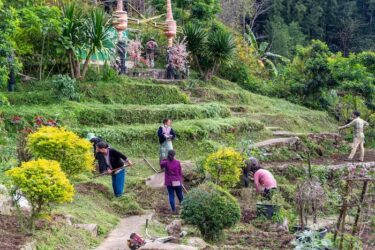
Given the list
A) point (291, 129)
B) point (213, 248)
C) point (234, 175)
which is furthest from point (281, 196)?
point (291, 129)

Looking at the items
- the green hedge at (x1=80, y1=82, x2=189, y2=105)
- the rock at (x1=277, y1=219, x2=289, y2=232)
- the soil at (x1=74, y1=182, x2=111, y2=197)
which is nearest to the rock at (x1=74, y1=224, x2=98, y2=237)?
the soil at (x1=74, y1=182, x2=111, y2=197)

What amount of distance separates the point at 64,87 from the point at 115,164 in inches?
225

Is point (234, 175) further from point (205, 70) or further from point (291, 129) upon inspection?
point (205, 70)

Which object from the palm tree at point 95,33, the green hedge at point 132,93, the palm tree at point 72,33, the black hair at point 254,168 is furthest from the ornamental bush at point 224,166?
the palm tree at point 72,33

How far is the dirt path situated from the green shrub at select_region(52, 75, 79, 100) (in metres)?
6.88

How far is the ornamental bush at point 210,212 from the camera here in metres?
9.28

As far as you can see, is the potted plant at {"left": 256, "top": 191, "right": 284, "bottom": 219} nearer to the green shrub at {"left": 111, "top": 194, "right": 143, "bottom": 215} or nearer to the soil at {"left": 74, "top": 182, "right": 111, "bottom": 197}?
the green shrub at {"left": 111, "top": 194, "right": 143, "bottom": 215}

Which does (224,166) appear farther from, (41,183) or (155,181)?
(41,183)

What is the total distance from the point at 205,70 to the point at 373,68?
6300mm

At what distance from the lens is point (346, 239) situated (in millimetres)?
8586

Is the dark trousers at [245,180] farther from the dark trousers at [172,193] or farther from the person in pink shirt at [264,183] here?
the dark trousers at [172,193]

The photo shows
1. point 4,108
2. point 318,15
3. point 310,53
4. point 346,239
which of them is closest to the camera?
point 346,239

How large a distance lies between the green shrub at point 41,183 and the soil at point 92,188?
353 cm

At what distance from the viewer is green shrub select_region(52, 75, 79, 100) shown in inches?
667
